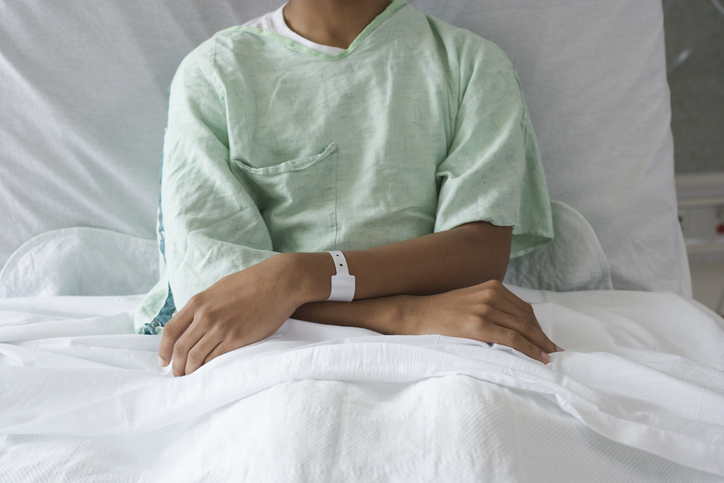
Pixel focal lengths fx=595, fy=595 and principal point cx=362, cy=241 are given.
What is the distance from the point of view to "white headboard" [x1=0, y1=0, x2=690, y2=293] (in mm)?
1156

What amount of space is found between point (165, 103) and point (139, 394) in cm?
72

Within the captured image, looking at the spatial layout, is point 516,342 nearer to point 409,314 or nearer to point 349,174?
point 409,314

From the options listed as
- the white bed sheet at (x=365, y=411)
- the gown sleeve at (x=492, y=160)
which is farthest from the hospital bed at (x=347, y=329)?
the gown sleeve at (x=492, y=160)

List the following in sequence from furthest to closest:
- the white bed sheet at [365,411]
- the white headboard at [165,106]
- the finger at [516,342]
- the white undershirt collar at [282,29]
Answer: the white headboard at [165,106] → the white undershirt collar at [282,29] → the finger at [516,342] → the white bed sheet at [365,411]

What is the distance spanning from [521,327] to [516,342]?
0.11 feet

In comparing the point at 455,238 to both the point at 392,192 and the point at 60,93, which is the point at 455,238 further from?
the point at 60,93

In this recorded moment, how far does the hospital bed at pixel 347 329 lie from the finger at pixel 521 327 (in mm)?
49

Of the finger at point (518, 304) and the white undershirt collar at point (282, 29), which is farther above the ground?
the white undershirt collar at point (282, 29)

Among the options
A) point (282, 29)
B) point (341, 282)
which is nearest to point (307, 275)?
point (341, 282)

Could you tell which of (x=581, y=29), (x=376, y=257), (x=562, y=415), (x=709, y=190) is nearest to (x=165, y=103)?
(x=376, y=257)

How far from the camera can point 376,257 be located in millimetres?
897

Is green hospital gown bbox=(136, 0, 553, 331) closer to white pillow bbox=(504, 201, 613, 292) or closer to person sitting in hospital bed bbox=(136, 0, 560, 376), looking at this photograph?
person sitting in hospital bed bbox=(136, 0, 560, 376)

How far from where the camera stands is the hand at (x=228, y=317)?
31.2 inches

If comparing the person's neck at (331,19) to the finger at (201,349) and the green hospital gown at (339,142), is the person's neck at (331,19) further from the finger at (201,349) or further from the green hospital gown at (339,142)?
the finger at (201,349)
